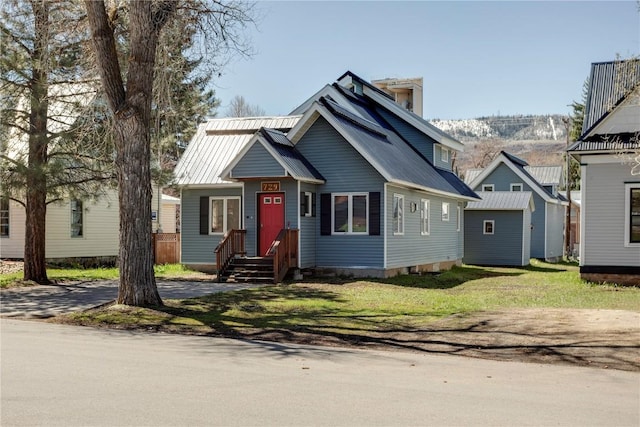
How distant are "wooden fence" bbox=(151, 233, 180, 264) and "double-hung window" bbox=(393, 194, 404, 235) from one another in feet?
37.1

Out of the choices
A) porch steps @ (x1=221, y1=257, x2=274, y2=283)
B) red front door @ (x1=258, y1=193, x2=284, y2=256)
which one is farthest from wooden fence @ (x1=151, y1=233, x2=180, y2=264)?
porch steps @ (x1=221, y1=257, x2=274, y2=283)

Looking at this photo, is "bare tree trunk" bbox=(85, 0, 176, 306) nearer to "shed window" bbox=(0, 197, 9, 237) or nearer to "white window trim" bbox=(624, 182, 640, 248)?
"white window trim" bbox=(624, 182, 640, 248)

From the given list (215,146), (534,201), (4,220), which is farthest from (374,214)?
(534,201)

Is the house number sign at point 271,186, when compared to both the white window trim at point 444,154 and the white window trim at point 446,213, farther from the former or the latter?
the white window trim at point 444,154

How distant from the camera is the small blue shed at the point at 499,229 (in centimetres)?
3672

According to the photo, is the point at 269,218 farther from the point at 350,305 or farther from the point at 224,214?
the point at 350,305

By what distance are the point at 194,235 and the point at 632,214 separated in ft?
49.9

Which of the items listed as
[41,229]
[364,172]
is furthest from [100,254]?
[364,172]

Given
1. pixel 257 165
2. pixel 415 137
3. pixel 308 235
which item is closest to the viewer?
pixel 257 165

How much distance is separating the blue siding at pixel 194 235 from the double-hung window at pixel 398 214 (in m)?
6.44

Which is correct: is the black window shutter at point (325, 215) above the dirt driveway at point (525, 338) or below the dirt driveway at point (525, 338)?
above

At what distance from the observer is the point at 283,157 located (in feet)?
72.1

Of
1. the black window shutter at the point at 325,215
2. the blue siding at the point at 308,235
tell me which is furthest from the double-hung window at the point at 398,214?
the blue siding at the point at 308,235

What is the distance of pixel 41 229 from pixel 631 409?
723 inches
